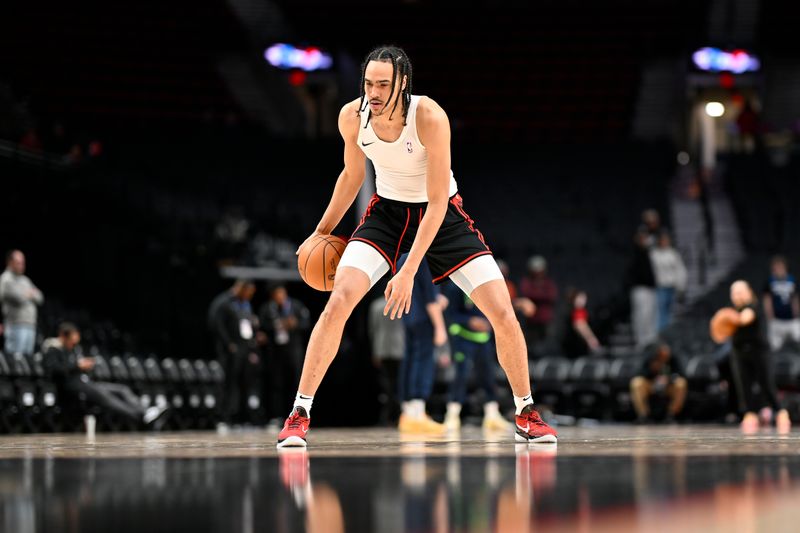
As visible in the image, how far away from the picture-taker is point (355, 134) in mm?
4996

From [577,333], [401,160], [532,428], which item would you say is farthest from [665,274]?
[401,160]

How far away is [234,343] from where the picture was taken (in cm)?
1203

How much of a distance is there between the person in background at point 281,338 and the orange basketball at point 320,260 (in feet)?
25.3

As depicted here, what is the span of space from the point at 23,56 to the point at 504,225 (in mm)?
9588

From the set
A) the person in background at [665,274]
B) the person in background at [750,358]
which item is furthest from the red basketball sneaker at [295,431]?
the person in background at [665,274]

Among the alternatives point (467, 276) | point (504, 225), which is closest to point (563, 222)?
point (504, 225)

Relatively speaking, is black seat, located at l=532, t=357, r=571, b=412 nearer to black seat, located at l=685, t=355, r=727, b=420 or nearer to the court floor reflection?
black seat, located at l=685, t=355, r=727, b=420

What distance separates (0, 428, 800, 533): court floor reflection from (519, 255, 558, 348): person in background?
481 inches

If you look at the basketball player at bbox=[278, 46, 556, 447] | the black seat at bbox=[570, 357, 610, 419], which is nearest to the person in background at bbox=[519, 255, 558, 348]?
the black seat at bbox=[570, 357, 610, 419]

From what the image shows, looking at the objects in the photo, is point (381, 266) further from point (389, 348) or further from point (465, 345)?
point (389, 348)

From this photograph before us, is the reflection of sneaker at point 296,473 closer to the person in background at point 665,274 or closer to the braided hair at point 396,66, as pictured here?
the braided hair at point 396,66

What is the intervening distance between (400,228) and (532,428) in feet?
3.34

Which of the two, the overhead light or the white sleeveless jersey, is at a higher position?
the overhead light

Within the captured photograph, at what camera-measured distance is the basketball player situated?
187 inches
